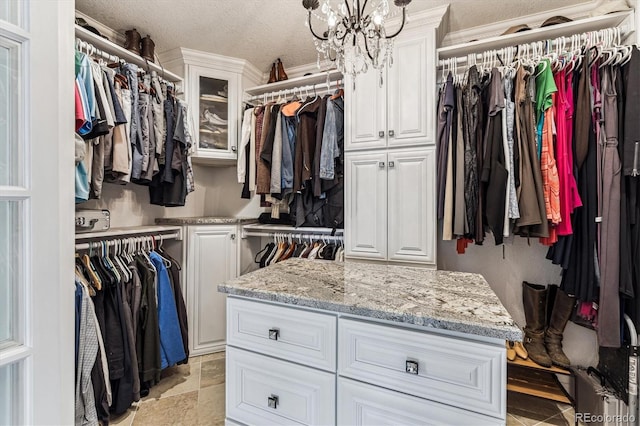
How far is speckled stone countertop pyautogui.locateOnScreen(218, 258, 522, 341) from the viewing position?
84cm

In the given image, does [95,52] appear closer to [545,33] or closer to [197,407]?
[197,407]

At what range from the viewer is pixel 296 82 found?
8.15 ft

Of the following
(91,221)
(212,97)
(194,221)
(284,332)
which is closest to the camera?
(284,332)

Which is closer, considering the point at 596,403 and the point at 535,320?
the point at 596,403

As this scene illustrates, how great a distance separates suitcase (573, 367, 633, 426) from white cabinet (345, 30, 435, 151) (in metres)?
1.66

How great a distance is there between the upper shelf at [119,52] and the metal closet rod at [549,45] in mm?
1994

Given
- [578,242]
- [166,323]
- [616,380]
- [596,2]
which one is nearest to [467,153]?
[578,242]

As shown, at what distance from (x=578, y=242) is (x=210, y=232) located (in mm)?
2467

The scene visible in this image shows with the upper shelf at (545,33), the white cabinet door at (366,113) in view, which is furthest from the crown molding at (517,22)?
the white cabinet door at (366,113)

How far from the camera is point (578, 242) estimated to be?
1.67 metres

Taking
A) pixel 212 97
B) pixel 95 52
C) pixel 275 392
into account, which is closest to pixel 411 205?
pixel 275 392

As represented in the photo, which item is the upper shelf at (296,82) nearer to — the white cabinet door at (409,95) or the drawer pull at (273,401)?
the white cabinet door at (409,95)

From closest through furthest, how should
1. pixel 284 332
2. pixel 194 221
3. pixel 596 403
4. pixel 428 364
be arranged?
pixel 428 364, pixel 284 332, pixel 596 403, pixel 194 221

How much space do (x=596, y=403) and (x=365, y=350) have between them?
161cm
